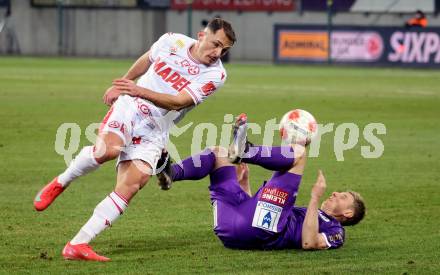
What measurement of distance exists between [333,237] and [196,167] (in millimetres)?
1399

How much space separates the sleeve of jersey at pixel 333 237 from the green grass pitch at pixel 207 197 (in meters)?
0.10

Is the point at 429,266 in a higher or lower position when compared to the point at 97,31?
higher

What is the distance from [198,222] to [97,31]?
146ft

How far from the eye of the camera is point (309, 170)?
15875 mm

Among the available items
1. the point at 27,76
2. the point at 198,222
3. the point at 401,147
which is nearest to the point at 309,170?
the point at 401,147

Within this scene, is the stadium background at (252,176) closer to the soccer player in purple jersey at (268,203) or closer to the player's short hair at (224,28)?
the soccer player in purple jersey at (268,203)

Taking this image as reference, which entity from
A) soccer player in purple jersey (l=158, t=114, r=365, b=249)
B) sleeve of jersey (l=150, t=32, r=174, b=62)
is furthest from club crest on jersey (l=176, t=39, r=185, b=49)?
soccer player in purple jersey (l=158, t=114, r=365, b=249)

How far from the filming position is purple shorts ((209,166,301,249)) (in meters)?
9.63

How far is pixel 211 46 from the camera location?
31.5 ft

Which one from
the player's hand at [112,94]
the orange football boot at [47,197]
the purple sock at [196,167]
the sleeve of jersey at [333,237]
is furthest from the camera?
the purple sock at [196,167]

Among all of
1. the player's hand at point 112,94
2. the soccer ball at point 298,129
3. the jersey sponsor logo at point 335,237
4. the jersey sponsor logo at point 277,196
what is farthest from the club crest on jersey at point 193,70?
the jersey sponsor logo at point 335,237

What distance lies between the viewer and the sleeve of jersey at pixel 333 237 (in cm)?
979

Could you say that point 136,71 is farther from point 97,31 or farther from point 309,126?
point 97,31

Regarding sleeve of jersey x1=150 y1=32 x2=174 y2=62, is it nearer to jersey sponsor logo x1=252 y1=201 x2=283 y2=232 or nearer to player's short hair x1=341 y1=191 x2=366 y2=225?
jersey sponsor logo x1=252 y1=201 x2=283 y2=232
